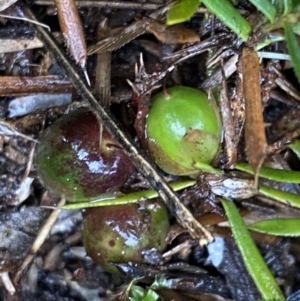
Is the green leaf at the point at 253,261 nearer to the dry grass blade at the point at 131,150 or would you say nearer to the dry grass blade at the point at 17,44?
the dry grass blade at the point at 131,150

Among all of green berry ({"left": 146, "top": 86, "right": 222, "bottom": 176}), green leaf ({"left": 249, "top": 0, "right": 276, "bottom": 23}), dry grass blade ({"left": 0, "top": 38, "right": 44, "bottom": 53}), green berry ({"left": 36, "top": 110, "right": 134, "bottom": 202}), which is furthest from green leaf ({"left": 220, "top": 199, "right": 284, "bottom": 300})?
dry grass blade ({"left": 0, "top": 38, "right": 44, "bottom": 53})

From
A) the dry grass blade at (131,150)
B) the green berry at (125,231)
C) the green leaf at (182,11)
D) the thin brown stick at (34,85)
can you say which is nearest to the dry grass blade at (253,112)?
the green leaf at (182,11)

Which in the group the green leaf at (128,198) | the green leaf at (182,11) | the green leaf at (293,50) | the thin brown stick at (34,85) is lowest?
the green leaf at (128,198)

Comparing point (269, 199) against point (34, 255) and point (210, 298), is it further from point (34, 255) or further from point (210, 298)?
point (34, 255)

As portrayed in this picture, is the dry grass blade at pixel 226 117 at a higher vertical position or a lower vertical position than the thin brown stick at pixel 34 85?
lower

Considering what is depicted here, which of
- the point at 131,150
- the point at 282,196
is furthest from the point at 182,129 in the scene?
the point at 282,196

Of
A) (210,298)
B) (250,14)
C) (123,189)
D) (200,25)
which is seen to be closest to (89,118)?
(123,189)
